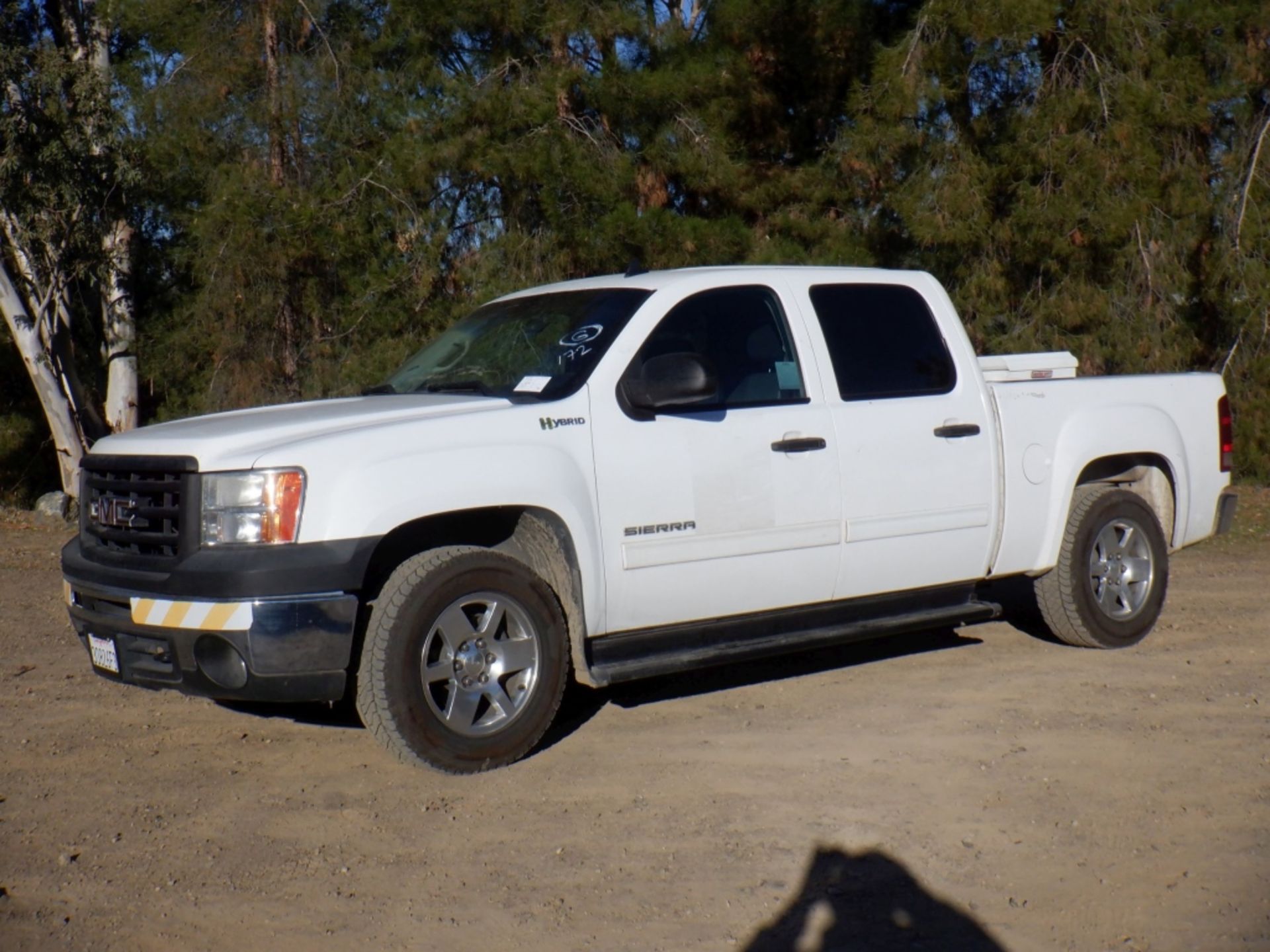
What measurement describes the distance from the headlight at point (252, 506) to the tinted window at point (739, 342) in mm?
1719

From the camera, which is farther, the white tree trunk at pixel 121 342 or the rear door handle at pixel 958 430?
the white tree trunk at pixel 121 342

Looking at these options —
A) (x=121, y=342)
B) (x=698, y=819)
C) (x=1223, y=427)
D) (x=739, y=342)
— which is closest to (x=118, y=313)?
(x=121, y=342)

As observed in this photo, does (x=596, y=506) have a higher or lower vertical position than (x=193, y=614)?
higher

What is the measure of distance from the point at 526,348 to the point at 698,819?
7.48ft

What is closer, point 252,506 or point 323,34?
point 252,506

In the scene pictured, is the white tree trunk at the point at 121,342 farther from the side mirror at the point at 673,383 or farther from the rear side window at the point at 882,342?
the side mirror at the point at 673,383

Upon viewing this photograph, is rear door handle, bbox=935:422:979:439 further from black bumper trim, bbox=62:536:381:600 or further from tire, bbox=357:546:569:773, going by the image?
black bumper trim, bbox=62:536:381:600

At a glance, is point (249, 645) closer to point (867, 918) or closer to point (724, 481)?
point (724, 481)

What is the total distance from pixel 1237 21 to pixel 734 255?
17.2ft

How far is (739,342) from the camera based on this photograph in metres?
6.46

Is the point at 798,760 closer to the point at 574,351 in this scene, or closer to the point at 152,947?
the point at 574,351

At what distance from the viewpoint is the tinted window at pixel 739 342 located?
6.30m

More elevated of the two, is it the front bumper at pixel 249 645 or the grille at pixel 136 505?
the grille at pixel 136 505

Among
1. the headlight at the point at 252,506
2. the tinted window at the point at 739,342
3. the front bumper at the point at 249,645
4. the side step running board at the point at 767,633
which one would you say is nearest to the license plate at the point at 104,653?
the front bumper at the point at 249,645
